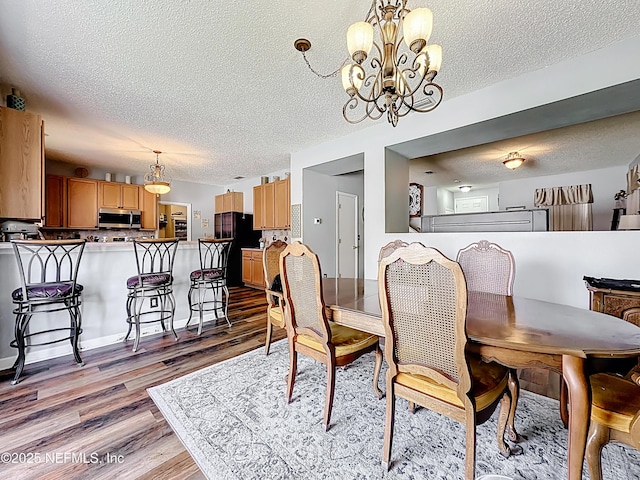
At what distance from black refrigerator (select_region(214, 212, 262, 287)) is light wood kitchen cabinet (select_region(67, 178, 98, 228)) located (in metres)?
2.55

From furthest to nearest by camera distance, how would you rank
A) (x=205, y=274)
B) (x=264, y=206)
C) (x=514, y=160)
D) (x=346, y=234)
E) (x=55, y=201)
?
(x=264, y=206) < (x=346, y=234) < (x=55, y=201) < (x=514, y=160) < (x=205, y=274)

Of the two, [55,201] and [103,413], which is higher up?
[55,201]

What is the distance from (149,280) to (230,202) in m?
4.46

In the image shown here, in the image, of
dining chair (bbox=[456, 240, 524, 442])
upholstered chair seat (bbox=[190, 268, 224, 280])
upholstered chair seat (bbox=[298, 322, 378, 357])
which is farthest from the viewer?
upholstered chair seat (bbox=[190, 268, 224, 280])

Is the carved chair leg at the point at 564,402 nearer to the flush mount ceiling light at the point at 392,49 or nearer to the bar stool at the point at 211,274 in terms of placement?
the flush mount ceiling light at the point at 392,49

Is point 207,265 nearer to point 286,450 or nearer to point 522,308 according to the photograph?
point 286,450

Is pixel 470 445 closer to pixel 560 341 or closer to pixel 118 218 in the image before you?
pixel 560 341

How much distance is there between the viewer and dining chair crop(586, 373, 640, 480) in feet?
3.32

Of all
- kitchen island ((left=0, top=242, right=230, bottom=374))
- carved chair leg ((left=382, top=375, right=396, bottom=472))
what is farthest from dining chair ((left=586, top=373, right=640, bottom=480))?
kitchen island ((left=0, top=242, right=230, bottom=374))

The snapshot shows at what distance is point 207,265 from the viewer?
12.4 feet

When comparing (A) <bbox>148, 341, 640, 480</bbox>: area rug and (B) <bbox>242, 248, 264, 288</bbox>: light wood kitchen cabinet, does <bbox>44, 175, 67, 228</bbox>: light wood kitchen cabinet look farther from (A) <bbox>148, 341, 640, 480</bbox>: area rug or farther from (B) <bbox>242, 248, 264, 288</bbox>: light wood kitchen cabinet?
(A) <bbox>148, 341, 640, 480</bbox>: area rug

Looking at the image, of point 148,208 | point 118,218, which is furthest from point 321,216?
point 118,218

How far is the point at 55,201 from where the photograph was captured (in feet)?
16.8

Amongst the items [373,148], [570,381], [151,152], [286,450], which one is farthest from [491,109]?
[151,152]
